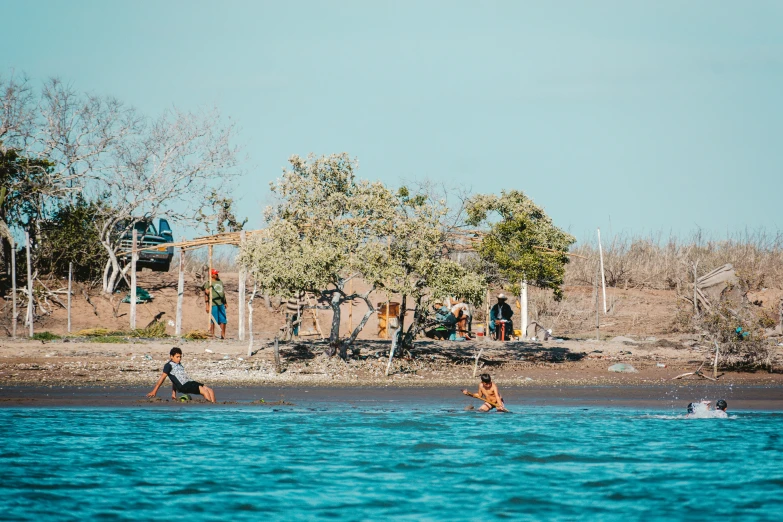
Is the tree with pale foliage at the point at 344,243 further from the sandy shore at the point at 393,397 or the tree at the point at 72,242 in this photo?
the tree at the point at 72,242

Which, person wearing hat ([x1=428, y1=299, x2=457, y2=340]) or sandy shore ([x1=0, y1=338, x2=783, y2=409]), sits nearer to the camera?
sandy shore ([x1=0, y1=338, x2=783, y2=409])

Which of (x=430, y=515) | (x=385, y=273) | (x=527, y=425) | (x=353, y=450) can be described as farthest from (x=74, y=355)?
(x=430, y=515)

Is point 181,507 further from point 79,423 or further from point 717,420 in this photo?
point 717,420

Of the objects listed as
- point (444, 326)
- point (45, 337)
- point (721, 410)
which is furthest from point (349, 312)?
point (721, 410)

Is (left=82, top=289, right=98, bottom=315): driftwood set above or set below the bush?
above

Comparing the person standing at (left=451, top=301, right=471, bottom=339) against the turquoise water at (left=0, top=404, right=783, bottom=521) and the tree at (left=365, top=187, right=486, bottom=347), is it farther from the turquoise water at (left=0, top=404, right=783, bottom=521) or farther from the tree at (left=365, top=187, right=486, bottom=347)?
the turquoise water at (left=0, top=404, right=783, bottom=521)

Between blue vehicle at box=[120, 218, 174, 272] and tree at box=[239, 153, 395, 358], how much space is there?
10643mm

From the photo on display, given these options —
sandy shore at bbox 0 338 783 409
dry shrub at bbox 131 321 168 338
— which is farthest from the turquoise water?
dry shrub at bbox 131 321 168 338

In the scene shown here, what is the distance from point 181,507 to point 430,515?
3252 mm

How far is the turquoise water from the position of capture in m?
12.5

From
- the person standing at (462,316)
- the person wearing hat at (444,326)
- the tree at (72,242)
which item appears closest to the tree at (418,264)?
the person wearing hat at (444,326)

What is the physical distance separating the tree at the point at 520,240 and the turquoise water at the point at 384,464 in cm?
637

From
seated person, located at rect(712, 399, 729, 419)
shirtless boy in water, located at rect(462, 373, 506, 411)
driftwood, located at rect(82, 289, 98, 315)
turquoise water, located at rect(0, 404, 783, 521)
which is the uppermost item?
driftwood, located at rect(82, 289, 98, 315)

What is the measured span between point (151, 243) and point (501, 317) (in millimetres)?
13558
